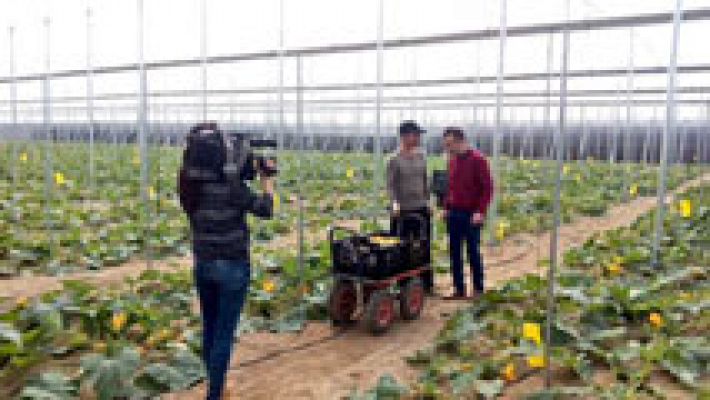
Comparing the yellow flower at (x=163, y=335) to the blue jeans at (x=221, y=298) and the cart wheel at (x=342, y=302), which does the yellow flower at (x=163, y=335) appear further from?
the cart wheel at (x=342, y=302)

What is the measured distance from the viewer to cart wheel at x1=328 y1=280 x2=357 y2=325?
19.2 feet

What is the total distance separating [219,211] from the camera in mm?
4059

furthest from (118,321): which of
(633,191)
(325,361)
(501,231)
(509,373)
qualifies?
(633,191)

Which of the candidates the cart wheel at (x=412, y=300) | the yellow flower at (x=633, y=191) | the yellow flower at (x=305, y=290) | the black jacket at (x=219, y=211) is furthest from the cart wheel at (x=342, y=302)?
the yellow flower at (x=633, y=191)

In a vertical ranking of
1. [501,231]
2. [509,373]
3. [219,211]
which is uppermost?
[219,211]

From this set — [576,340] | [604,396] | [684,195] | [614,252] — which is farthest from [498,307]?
[684,195]

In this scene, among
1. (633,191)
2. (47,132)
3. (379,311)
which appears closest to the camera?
(379,311)

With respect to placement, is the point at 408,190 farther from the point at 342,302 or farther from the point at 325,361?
the point at 325,361

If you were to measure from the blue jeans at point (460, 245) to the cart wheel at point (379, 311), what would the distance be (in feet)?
3.70

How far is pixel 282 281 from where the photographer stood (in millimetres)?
7109

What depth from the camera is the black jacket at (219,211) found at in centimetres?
405

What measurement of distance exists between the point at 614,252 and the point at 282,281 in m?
4.17

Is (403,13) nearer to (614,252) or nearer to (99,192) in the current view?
(99,192)

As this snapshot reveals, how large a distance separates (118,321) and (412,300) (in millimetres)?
2610
